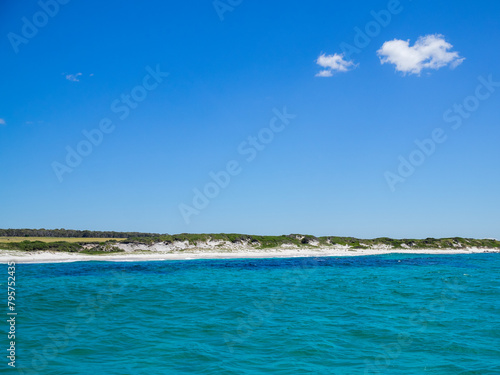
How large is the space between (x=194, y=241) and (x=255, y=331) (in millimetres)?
61180

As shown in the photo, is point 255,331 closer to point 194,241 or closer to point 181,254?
point 181,254

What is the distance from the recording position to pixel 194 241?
74.1 meters

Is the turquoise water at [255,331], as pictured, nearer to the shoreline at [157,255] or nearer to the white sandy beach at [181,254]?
the shoreline at [157,255]

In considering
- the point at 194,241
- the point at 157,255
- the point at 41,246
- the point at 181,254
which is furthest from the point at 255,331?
the point at 194,241

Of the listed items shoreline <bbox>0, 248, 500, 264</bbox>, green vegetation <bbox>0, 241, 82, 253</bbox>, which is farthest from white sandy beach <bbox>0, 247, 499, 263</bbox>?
green vegetation <bbox>0, 241, 82, 253</bbox>

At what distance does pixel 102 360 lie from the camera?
11.2 m

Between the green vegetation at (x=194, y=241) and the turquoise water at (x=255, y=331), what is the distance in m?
37.7

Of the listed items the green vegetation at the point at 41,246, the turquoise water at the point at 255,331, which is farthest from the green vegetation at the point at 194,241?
the turquoise water at the point at 255,331

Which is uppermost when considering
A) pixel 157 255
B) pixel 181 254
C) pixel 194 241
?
pixel 194 241

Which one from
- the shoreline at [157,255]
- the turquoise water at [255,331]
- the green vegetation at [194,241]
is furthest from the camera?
the green vegetation at [194,241]

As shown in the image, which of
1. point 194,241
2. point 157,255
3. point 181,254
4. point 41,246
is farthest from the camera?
point 194,241

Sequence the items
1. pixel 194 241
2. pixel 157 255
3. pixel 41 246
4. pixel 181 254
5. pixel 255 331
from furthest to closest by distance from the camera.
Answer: pixel 194 241
pixel 181 254
pixel 157 255
pixel 41 246
pixel 255 331

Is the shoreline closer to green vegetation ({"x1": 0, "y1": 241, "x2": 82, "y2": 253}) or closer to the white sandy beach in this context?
the white sandy beach

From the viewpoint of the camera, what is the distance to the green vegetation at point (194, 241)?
59619 mm
